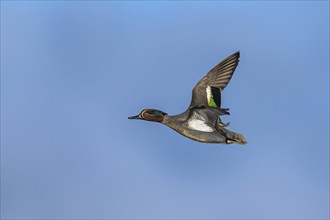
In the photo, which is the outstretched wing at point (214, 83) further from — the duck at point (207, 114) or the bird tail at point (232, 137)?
the bird tail at point (232, 137)

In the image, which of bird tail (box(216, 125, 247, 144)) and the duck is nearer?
the duck

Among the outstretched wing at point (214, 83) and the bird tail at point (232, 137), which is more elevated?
the outstretched wing at point (214, 83)

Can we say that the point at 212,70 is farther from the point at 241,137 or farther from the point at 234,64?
the point at 241,137

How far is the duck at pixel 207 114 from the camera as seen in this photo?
1144 inches

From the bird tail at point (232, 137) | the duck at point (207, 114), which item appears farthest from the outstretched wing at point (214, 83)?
the bird tail at point (232, 137)

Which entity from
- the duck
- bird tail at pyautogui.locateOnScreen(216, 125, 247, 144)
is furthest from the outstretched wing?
bird tail at pyautogui.locateOnScreen(216, 125, 247, 144)

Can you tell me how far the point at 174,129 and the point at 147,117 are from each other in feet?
4.52

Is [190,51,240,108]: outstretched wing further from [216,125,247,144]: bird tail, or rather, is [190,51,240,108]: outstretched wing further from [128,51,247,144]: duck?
[216,125,247,144]: bird tail

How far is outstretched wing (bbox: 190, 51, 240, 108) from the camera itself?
2964 centimetres

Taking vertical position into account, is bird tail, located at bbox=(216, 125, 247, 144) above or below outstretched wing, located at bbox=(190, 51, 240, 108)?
below

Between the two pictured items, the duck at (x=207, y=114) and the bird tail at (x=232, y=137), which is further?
the bird tail at (x=232, y=137)

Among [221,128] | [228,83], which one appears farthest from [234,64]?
[221,128]

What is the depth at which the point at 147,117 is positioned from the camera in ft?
99.9

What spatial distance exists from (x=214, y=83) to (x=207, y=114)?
6.52ft
